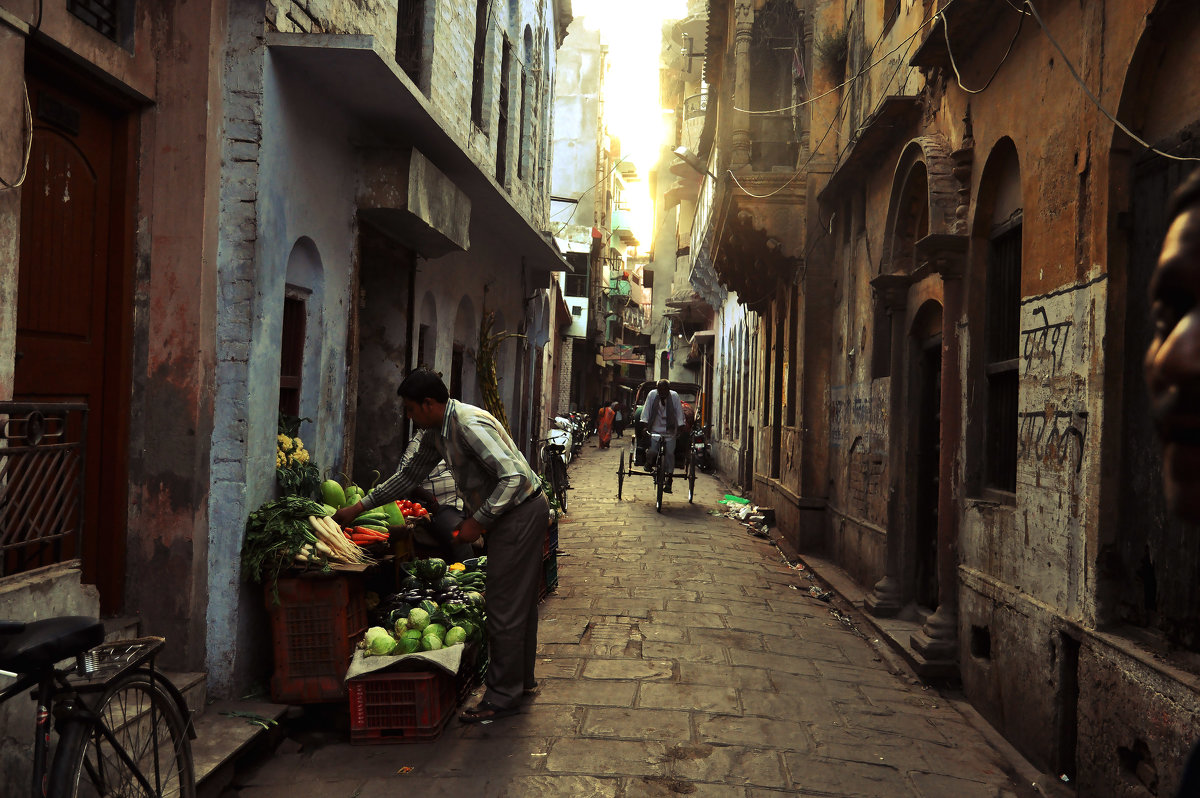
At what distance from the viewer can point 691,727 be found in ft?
16.3

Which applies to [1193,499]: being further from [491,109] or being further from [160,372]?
[491,109]

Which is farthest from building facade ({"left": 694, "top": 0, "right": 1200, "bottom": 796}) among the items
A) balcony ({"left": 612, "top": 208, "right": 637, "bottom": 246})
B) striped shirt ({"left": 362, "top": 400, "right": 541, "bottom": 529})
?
balcony ({"left": 612, "top": 208, "right": 637, "bottom": 246})

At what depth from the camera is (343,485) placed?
22.8 ft

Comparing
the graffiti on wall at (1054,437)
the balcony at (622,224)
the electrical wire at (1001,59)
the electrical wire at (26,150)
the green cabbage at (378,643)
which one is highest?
the balcony at (622,224)

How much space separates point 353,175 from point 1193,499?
21.3 feet

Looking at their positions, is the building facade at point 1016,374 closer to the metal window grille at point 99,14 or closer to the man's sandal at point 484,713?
the man's sandal at point 484,713

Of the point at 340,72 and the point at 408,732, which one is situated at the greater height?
the point at 340,72

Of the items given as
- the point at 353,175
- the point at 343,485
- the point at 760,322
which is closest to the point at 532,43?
the point at 760,322

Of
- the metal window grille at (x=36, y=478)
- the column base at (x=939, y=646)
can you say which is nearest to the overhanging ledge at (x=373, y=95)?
the metal window grille at (x=36, y=478)

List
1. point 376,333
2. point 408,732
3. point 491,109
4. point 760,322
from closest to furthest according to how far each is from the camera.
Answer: point 408,732
point 376,333
point 491,109
point 760,322

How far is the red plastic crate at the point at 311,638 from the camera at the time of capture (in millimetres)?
4969

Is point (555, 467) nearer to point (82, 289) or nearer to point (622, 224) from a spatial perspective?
point (82, 289)

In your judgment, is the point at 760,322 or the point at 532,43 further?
the point at 760,322

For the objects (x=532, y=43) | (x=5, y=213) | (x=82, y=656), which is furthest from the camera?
(x=532, y=43)
